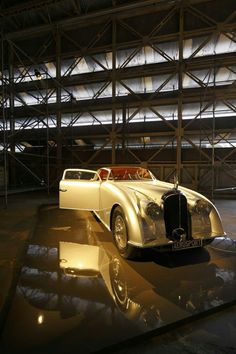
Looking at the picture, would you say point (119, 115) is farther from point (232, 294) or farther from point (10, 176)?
point (232, 294)

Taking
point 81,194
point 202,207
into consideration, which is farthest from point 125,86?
point 202,207

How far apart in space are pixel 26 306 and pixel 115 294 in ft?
2.93

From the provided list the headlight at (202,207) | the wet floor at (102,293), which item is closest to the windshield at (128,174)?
the wet floor at (102,293)

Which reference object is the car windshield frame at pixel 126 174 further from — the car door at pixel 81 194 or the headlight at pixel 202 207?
the headlight at pixel 202 207

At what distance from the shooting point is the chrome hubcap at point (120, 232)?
12.3 feet

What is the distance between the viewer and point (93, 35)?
1042 centimetres

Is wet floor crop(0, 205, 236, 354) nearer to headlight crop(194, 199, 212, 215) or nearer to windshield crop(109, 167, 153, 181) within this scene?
headlight crop(194, 199, 212, 215)

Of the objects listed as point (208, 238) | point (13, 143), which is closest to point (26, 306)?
point (208, 238)

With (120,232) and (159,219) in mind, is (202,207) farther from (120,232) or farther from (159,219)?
(120,232)

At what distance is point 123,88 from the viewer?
1055cm

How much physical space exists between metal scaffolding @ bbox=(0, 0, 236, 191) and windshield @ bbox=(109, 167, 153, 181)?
11.7ft

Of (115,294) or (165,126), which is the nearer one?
(115,294)

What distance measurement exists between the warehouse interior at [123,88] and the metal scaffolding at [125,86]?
0.13ft

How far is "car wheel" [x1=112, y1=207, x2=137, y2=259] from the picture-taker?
356 centimetres
